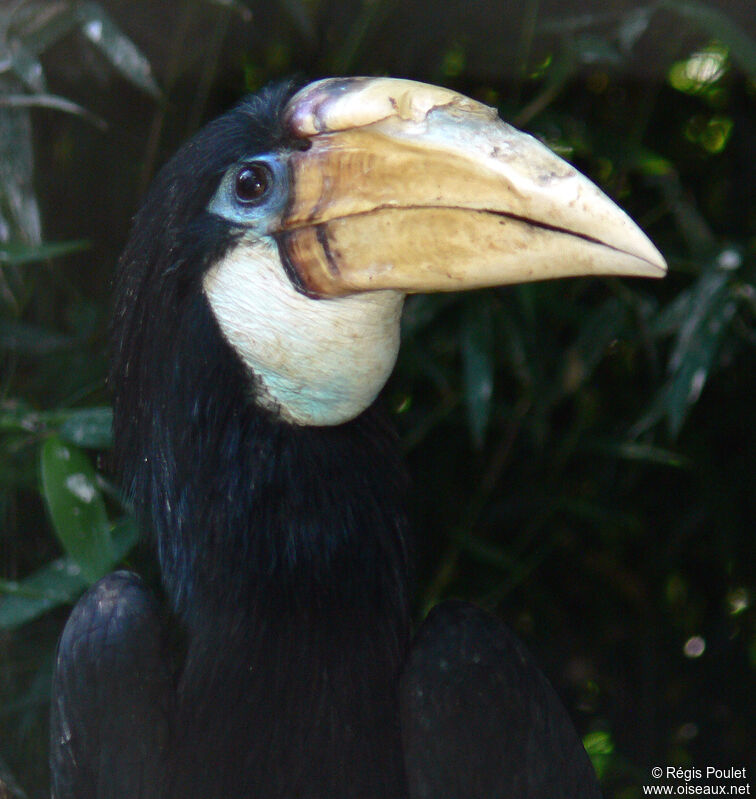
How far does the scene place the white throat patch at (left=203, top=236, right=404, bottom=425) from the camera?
882mm

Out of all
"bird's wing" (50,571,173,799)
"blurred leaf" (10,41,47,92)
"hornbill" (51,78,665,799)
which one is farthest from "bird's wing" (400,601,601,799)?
"blurred leaf" (10,41,47,92)

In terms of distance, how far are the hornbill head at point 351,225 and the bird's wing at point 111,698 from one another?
229mm

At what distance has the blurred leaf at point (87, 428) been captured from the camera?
119cm

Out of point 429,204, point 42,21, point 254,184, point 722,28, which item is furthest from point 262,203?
point 722,28

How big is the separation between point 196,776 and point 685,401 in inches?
29.7

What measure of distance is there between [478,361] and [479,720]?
0.58 meters


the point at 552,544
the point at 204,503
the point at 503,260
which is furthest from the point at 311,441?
the point at 552,544

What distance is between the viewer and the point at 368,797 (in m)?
0.93

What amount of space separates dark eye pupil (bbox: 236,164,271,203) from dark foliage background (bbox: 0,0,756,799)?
37 centimetres

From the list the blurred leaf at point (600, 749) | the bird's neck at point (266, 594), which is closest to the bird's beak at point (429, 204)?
the bird's neck at point (266, 594)

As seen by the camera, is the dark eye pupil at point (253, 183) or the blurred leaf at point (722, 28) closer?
the dark eye pupil at point (253, 183)

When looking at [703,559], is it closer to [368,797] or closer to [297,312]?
[368,797]

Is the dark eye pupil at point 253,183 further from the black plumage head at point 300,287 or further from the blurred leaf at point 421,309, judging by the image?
the blurred leaf at point 421,309

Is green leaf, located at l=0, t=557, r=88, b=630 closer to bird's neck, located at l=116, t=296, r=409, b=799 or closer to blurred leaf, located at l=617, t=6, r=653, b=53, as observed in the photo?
bird's neck, located at l=116, t=296, r=409, b=799
